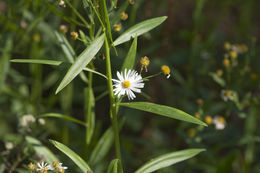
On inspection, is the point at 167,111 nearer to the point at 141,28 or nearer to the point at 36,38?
the point at 141,28

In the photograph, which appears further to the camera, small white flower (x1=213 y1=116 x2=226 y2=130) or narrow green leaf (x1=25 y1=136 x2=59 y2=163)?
small white flower (x1=213 y1=116 x2=226 y2=130)

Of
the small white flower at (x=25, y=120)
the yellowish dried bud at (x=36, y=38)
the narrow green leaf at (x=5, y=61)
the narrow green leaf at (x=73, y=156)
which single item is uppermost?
the yellowish dried bud at (x=36, y=38)

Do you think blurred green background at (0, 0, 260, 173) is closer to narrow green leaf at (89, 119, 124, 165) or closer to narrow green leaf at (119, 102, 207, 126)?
narrow green leaf at (89, 119, 124, 165)

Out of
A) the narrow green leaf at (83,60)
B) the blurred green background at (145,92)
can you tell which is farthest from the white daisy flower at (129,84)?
the blurred green background at (145,92)

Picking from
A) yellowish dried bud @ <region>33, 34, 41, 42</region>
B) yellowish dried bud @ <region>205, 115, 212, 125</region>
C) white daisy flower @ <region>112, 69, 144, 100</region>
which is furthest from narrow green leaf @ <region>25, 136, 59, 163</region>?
yellowish dried bud @ <region>205, 115, 212, 125</region>

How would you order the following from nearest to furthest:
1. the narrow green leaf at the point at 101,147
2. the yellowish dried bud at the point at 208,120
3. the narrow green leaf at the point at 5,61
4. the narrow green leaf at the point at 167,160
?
the narrow green leaf at the point at 167,160, the narrow green leaf at the point at 101,147, the narrow green leaf at the point at 5,61, the yellowish dried bud at the point at 208,120

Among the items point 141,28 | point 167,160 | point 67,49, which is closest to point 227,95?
point 167,160

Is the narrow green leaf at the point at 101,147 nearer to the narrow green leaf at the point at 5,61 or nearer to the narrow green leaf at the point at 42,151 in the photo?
the narrow green leaf at the point at 42,151

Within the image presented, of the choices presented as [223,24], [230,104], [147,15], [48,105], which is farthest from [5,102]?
[223,24]
